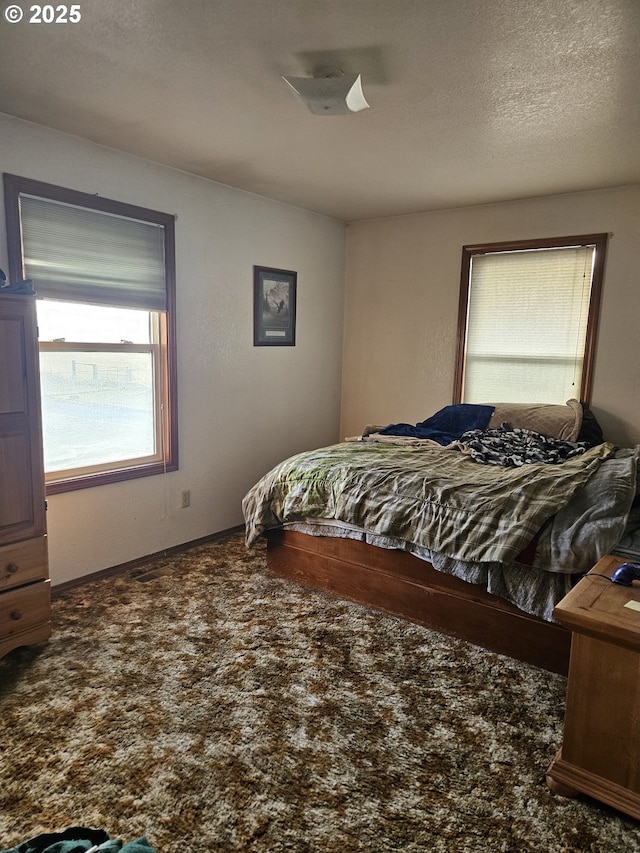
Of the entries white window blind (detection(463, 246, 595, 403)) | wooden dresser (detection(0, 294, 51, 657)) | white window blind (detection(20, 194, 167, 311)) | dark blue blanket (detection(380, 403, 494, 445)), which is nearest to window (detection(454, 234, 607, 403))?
white window blind (detection(463, 246, 595, 403))

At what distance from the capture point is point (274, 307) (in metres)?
4.22

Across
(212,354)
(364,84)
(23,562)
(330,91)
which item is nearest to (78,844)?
(23,562)

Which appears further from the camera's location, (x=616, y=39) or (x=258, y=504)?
(x=258, y=504)

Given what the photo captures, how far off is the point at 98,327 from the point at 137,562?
1442 millimetres

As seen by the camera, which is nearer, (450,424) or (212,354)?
(212,354)

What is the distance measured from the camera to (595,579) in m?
1.87

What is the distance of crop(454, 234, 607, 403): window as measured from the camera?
3.85m

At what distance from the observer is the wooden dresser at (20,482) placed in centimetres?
229

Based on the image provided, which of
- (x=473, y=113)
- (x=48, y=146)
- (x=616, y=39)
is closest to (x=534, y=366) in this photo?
(x=473, y=113)

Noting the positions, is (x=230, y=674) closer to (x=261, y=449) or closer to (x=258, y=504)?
(x=258, y=504)

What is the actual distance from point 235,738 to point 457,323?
11.2 feet

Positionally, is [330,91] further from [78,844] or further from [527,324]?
[527,324]

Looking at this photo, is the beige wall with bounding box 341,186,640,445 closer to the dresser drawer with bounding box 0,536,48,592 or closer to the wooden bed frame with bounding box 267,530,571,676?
the wooden bed frame with bounding box 267,530,571,676

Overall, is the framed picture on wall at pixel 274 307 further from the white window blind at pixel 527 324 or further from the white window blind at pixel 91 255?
the white window blind at pixel 527 324
